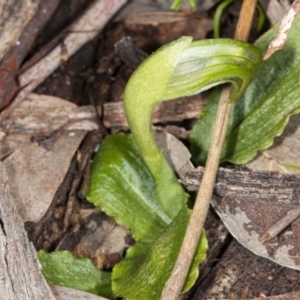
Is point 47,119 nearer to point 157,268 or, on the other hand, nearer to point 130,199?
point 130,199

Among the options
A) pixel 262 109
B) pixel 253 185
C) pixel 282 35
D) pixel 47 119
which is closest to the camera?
pixel 282 35

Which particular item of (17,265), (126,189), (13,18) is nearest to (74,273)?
(17,265)

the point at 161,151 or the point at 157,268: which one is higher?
the point at 161,151

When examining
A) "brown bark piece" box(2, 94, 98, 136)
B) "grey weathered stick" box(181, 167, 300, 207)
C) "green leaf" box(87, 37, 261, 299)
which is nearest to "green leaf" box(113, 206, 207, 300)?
"green leaf" box(87, 37, 261, 299)

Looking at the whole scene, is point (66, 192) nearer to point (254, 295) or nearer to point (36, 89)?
point (36, 89)

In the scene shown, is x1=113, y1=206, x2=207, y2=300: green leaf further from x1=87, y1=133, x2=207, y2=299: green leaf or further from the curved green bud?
the curved green bud

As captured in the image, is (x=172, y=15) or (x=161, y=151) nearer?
(x=161, y=151)

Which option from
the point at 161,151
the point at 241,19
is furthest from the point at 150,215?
the point at 241,19

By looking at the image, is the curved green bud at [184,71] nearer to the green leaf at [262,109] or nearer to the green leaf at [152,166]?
the green leaf at [152,166]
